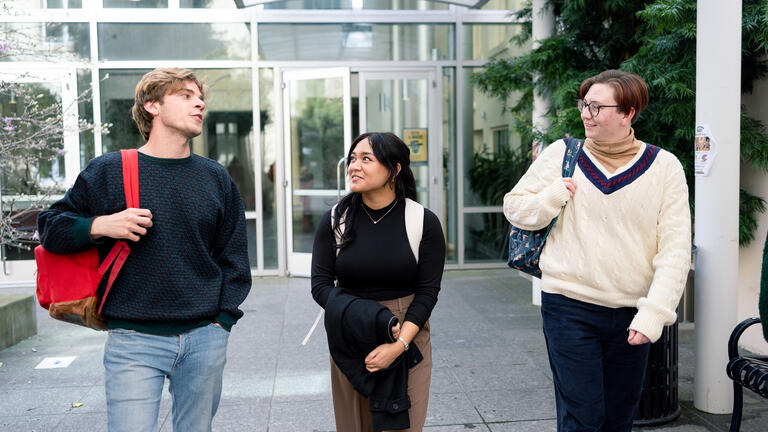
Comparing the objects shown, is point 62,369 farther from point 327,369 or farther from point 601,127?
point 601,127

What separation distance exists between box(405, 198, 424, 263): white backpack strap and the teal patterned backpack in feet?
1.45

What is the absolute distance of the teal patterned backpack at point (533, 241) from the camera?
299 centimetres

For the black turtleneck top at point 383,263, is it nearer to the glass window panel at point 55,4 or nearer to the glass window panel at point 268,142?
the glass window panel at point 268,142

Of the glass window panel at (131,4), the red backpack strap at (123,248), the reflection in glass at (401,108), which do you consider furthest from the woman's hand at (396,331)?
the glass window panel at (131,4)

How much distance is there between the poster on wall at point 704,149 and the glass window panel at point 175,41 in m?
6.84

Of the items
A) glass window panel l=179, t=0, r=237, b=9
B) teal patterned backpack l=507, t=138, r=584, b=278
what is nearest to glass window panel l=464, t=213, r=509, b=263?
glass window panel l=179, t=0, r=237, b=9

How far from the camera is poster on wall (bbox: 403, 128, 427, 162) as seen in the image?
10016 mm

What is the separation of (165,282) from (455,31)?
26.8 ft

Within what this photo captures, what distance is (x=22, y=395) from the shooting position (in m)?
5.04

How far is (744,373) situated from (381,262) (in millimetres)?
2030

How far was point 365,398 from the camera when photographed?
2.81 m

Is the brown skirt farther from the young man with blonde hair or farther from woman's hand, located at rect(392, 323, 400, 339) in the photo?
the young man with blonde hair

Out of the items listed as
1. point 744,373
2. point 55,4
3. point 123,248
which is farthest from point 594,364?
point 55,4

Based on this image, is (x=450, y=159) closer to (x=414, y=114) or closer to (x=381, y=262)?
(x=414, y=114)
